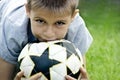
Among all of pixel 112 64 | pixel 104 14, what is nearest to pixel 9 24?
pixel 112 64

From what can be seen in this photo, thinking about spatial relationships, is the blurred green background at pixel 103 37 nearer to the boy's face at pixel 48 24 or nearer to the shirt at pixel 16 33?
the shirt at pixel 16 33

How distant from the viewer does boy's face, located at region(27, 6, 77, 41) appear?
323 centimetres

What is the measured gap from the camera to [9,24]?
3.49 meters

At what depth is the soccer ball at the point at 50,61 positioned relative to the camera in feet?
10.3

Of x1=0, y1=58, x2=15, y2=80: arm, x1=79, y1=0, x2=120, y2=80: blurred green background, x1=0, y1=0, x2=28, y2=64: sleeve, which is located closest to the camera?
x1=0, y1=0, x2=28, y2=64: sleeve

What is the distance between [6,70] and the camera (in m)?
3.58

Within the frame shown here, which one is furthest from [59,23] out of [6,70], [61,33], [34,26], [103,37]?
[103,37]

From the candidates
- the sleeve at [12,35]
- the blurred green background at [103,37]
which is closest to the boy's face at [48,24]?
the sleeve at [12,35]

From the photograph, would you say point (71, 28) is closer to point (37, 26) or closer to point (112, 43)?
point (37, 26)

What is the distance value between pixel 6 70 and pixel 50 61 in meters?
0.57

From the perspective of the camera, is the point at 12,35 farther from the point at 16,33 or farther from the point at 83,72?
the point at 83,72

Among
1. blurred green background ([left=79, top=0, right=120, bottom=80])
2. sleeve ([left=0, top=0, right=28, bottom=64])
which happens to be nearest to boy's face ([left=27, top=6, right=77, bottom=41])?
sleeve ([left=0, top=0, right=28, bottom=64])

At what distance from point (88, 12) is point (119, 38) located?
2200 mm

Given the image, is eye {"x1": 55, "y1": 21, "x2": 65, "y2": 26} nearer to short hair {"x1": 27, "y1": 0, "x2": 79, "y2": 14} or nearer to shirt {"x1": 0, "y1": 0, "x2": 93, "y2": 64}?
short hair {"x1": 27, "y1": 0, "x2": 79, "y2": 14}
